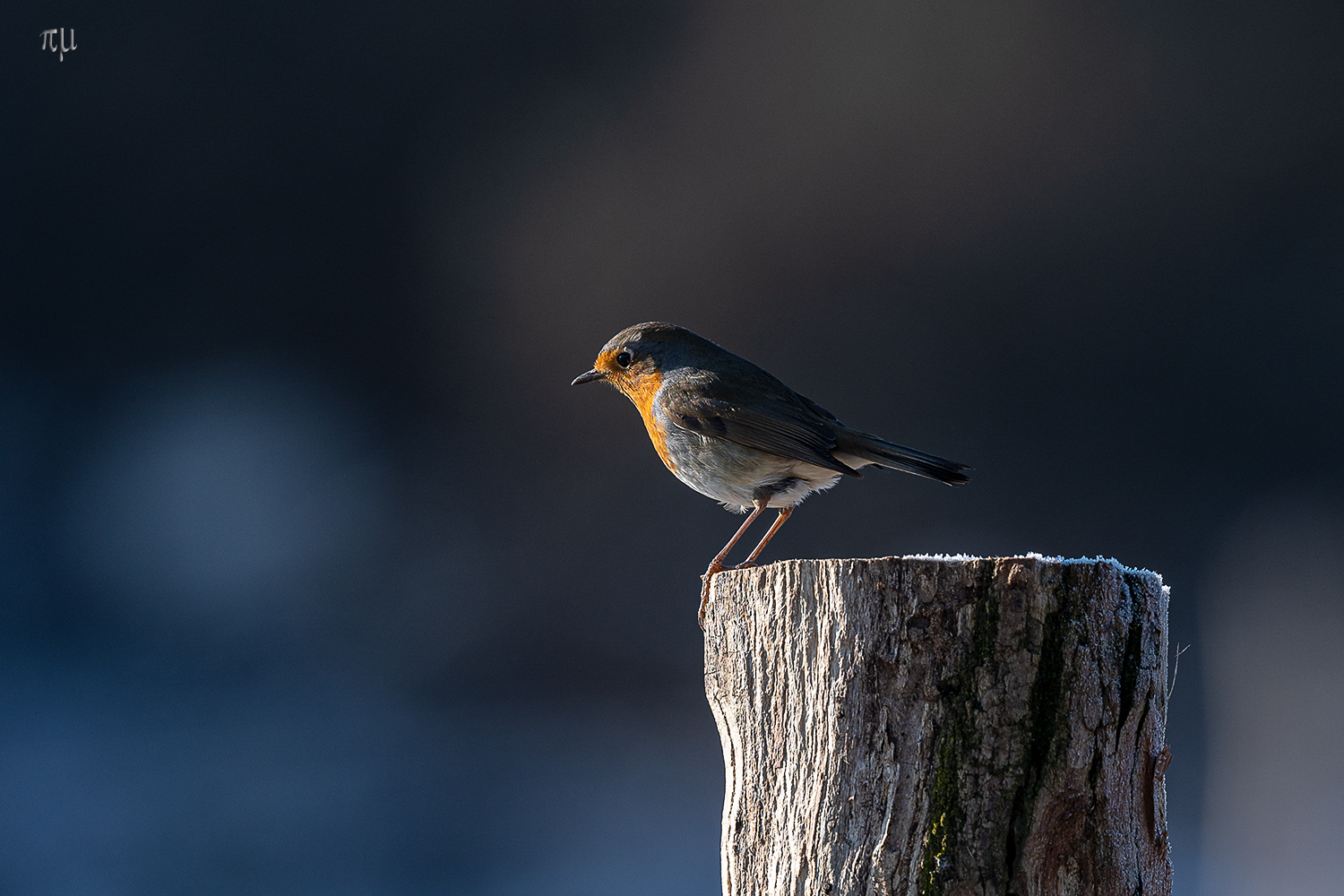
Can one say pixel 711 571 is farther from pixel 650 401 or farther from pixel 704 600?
pixel 650 401

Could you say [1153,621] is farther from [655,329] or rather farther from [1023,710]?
[655,329]

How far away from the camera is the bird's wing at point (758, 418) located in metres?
2.40

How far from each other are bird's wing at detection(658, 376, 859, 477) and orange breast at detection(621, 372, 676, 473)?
0.22ft

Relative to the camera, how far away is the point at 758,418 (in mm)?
2473

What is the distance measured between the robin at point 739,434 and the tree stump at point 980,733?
0.71 meters

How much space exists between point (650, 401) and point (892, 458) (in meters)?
0.72

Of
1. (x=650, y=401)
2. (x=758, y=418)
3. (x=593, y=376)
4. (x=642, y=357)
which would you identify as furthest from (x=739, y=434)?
(x=593, y=376)

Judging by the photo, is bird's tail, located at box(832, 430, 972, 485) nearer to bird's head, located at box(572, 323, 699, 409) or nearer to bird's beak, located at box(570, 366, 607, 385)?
bird's head, located at box(572, 323, 699, 409)

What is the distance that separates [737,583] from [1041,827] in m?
0.64

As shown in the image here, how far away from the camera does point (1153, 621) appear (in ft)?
5.13

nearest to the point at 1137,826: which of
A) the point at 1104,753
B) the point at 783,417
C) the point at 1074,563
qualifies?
the point at 1104,753

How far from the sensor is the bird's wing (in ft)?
7.88

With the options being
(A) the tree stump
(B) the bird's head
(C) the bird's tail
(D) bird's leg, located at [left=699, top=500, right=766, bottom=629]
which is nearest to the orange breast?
(B) the bird's head

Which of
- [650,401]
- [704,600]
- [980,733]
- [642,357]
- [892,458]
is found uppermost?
[642,357]
